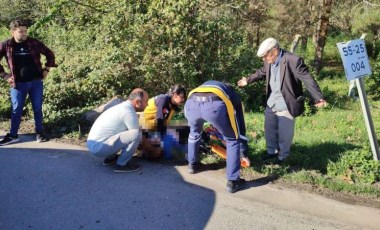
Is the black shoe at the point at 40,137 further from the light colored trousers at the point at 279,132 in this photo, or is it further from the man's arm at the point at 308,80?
the man's arm at the point at 308,80

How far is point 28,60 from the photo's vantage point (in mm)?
6293

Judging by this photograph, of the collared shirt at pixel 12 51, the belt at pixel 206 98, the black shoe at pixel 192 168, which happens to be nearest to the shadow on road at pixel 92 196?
the black shoe at pixel 192 168

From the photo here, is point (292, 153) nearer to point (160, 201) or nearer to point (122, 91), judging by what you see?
point (160, 201)

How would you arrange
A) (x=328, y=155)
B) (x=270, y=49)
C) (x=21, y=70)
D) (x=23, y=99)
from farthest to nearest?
1. (x=23, y=99)
2. (x=21, y=70)
3. (x=328, y=155)
4. (x=270, y=49)

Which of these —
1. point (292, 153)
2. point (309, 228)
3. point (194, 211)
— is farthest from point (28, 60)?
point (309, 228)

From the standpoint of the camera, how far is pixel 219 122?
4570 mm

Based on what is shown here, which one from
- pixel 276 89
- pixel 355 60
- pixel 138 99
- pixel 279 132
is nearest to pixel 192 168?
pixel 138 99

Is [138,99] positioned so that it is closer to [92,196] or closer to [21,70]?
[92,196]

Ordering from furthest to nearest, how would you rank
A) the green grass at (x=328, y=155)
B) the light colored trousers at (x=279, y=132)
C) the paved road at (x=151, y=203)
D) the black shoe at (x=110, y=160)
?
1. the black shoe at (x=110, y=160)
2. the light colored trousers at (x=279, y=132)
3. the green grass at (x=328, y=155)
4. the paved road at (x=151, y=203)

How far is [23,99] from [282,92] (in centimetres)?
401

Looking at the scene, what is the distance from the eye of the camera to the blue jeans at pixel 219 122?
4539 millimetres

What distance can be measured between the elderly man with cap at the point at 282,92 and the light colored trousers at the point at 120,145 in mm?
1675

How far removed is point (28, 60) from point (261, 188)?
13.2 ft

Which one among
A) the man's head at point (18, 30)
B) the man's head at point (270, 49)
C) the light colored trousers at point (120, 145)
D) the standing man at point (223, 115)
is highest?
the man's head at point (18, 30)
